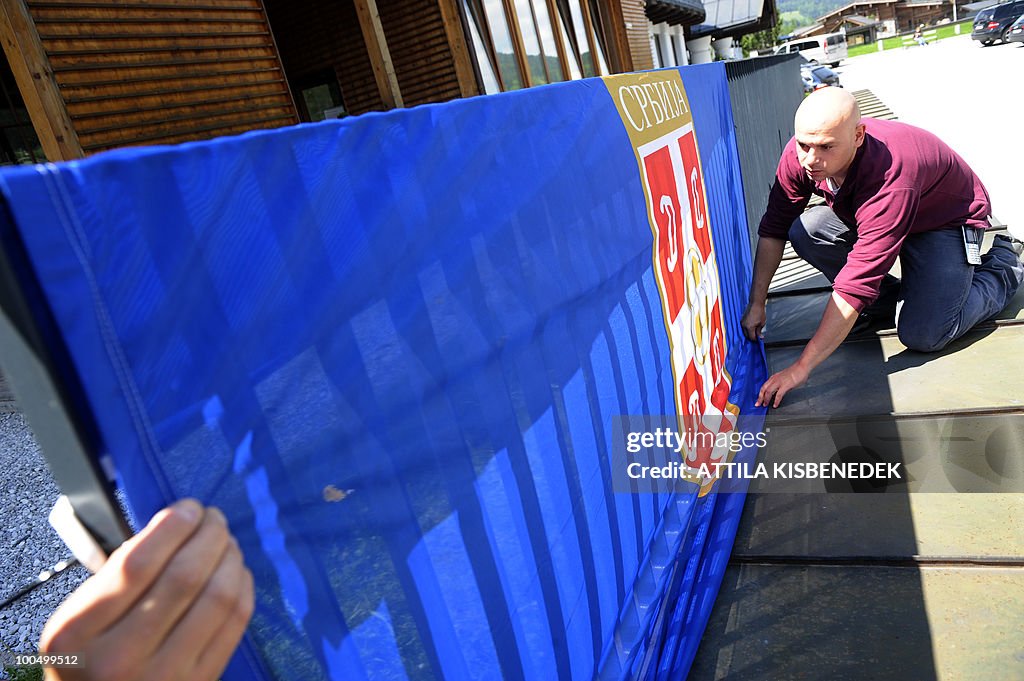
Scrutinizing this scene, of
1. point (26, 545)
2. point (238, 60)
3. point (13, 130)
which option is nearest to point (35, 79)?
point (238, 60)

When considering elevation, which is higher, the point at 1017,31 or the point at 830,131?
the point at 830,131

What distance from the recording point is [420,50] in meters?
10.3

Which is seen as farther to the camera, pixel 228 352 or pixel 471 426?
pixel 471 426

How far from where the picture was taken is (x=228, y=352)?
0.84 m

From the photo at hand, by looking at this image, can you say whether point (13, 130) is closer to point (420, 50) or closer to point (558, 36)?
point (420, 50)

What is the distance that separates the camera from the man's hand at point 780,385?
3.11 meters

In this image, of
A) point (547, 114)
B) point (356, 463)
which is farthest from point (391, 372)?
point (547, 114)

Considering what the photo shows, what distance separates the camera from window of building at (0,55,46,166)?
7531 millimetres

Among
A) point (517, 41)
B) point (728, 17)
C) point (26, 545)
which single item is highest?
point (728, 17)

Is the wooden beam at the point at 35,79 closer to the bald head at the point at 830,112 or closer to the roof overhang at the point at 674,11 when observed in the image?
the bald head at the point at 830,112

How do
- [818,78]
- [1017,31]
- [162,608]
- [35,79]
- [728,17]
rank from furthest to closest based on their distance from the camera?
1. [728,17]
2. [818,78]
3. [1017,31]
4. [35,79]
5. [162,608]

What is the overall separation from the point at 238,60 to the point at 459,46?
396 cm

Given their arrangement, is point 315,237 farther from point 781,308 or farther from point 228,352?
point 781,308

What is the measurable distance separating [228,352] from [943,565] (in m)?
2.18
